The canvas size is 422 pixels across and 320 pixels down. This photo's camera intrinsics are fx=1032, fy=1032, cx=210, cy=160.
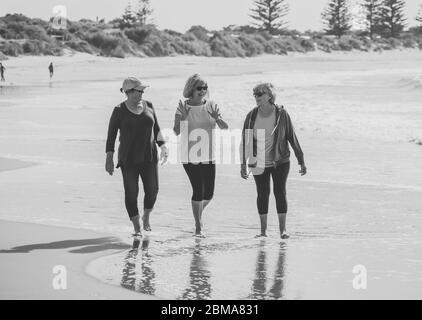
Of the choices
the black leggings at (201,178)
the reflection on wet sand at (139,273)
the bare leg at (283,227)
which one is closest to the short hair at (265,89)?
the black leggings at (201,178)

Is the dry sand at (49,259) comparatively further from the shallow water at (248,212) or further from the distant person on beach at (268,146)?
the distant person on beach at (268,146)

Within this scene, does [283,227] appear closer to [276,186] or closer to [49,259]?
[276,186]

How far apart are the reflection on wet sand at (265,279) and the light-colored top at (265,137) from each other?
0.91 meters

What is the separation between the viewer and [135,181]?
920 cm

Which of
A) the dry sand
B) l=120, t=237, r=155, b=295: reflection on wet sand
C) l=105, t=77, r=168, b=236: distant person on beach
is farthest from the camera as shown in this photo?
l=105, t=77, r=168, b=236: distant person on beach

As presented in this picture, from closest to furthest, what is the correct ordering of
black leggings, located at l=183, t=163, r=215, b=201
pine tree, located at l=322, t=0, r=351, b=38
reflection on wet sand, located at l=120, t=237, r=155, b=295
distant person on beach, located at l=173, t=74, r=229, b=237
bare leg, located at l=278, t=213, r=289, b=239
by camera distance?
reflection on wet sand, located at l=120, t=237, r=155, b=295, distant person on beach, located at l=173, t=74, r=229, b=237, bare leg, located at l=278, t=213, r=289, b=239, black leggings, located at l=183, t=163, r=215, b=201, pine tree, located at l=322, t=0, r=351, b=38

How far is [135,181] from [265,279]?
2.07 m

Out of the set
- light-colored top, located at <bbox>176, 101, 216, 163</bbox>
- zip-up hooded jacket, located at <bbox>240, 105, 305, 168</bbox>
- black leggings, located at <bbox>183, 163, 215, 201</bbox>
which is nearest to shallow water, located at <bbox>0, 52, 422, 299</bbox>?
black leggings, located at <bbox>183, 163, 215, 201</bbox>

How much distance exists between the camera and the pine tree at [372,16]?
131375mm

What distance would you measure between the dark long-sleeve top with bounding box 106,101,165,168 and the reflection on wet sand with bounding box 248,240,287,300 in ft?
4.48

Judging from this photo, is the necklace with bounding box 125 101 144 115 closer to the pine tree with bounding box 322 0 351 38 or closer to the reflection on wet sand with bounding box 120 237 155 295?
the reflection on wet sand with bounding box 120 237 155 295

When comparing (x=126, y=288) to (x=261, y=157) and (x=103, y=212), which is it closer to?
(x=261, y=157)

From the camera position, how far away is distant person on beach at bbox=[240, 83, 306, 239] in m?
9.22

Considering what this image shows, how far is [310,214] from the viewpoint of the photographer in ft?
35.1
